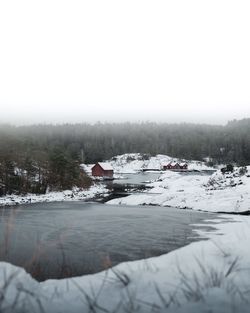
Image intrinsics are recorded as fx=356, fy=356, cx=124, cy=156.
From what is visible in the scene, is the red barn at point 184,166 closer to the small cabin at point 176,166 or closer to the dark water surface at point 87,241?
the small cabin at point 176,166

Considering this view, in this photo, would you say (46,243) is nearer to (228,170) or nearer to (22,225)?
(22,225)

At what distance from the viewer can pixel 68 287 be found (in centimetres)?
612

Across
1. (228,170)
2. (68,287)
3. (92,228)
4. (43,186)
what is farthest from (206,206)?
(43,186)

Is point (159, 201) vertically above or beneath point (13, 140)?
beneath

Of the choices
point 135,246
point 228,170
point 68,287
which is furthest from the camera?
point 228,170

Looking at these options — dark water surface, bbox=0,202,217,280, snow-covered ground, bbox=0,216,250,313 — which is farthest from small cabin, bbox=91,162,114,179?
snow-covered ground, bbox=0,216,250,313

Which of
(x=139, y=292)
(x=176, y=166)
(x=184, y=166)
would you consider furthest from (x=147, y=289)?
(x=176, y=166)

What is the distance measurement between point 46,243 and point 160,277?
8692 mm

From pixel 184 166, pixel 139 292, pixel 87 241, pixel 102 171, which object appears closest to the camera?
pixel 139 292

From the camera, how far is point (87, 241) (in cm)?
1443

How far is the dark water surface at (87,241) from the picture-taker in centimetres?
1054

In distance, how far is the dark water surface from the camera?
10.5 m

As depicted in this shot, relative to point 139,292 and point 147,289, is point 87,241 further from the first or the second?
point 139,292

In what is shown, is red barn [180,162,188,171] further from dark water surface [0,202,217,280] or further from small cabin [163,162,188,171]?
dark water surface [0,202,217,280]
